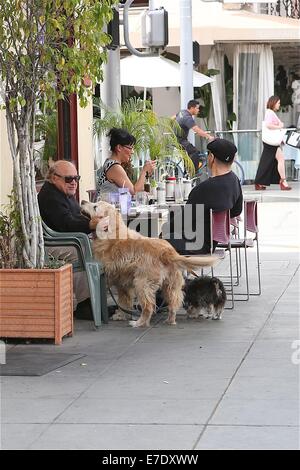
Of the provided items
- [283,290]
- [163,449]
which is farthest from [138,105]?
[163,449]

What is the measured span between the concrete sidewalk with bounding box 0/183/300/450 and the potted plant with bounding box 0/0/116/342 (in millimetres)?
924

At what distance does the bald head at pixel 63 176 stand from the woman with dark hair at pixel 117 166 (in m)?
1.10

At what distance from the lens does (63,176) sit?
964 cm

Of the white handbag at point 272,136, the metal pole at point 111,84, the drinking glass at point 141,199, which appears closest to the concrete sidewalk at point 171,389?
the drinking glass at point 141,199

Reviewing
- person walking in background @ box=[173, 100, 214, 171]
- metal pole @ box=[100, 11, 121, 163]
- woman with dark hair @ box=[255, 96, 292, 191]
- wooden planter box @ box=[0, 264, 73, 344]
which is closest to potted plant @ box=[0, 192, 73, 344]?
wooden planter box @ box=[0, 264, 73, 344]

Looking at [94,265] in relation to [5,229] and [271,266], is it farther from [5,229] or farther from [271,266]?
[271,266]

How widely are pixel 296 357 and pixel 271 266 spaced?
498 cm

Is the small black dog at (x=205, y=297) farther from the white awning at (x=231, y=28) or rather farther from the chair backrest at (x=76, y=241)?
the white awning at (x=231, y=28)

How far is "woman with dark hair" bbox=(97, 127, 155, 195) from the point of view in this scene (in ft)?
35.8

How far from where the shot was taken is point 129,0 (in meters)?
A: 13.2

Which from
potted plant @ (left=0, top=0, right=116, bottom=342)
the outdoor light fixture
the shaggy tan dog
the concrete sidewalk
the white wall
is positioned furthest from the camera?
the white wall

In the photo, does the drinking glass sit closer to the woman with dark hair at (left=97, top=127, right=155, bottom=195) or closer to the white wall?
the woman with dark hair at (left=97, top=127, right=155, bottom=195)

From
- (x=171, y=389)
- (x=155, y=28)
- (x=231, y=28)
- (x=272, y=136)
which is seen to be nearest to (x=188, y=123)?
(x=155, y=28)

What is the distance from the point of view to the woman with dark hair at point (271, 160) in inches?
890
